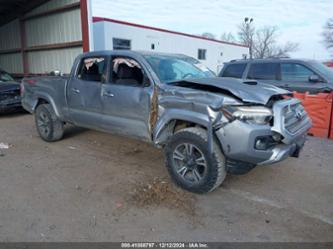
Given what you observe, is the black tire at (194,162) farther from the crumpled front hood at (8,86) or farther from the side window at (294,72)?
the crumpled front hood at (8,86)

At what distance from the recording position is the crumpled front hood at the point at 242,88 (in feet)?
11.3

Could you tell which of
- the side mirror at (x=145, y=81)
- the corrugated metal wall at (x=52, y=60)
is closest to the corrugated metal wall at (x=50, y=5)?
the corrugated metal wall at (x=52, y=60)

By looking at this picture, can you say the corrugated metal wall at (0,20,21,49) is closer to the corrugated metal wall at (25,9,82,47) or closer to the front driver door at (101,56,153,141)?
the corrugated metal wall at (25,9,82,47)

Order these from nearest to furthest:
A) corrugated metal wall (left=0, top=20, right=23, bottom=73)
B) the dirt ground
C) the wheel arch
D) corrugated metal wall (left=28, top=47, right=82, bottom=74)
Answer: the dirt ground, the wheel arch, corrugated metal wall (left=28, top=47, right=82, bottom=74), corrugated metal wall (left=0, top=20, right=23, bottom=73)

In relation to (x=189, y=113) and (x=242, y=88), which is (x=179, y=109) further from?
(x=242, y=88)

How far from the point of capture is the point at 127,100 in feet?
14.7

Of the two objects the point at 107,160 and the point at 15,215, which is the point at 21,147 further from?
the point at 15,215

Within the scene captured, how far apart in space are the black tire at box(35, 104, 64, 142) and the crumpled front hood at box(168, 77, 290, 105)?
10.4 feet

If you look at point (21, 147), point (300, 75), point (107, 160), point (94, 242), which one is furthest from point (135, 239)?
point (300, 75)

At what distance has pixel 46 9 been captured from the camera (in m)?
12.1

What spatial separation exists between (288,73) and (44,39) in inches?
393

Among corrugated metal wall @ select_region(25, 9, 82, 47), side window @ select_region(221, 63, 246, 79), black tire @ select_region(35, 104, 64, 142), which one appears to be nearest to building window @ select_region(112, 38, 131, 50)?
corrugated metal wall @ select_region(25, 9, 82, 47)

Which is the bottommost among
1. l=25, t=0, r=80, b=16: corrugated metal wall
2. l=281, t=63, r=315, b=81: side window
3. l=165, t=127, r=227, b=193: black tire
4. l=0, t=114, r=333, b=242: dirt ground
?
l=0, t=114, r=333, b=242: dirt ground

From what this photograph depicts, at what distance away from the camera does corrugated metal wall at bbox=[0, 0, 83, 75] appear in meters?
11.1
